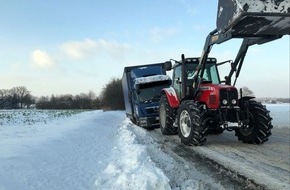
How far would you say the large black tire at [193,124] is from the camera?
972cm

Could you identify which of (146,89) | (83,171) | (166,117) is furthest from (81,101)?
(83,171)

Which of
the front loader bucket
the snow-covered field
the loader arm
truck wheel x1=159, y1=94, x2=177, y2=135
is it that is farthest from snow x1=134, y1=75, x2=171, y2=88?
the front loader bucket

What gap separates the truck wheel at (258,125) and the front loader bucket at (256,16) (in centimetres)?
738

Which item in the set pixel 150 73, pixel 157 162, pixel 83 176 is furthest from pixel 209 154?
pixel 150 73

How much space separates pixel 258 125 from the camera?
398 inches

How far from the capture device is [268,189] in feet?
18.4

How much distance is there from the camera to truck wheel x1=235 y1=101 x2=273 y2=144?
32.9 feet

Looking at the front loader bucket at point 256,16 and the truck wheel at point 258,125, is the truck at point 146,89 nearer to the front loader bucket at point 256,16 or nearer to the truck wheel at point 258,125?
the truck wheel at point 258,125

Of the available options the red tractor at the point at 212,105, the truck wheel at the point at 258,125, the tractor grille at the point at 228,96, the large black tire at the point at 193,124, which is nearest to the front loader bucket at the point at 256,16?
the red tractor at the point at 212,105

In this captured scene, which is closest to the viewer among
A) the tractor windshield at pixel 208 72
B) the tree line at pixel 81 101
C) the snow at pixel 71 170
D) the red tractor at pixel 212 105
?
the snow at pixel 71 170

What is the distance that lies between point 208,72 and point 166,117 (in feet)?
7.23

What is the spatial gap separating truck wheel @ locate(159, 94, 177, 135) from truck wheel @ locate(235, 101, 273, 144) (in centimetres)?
291

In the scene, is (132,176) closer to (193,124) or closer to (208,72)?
(193,124)

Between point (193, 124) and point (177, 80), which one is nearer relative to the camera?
point (193, 124)
